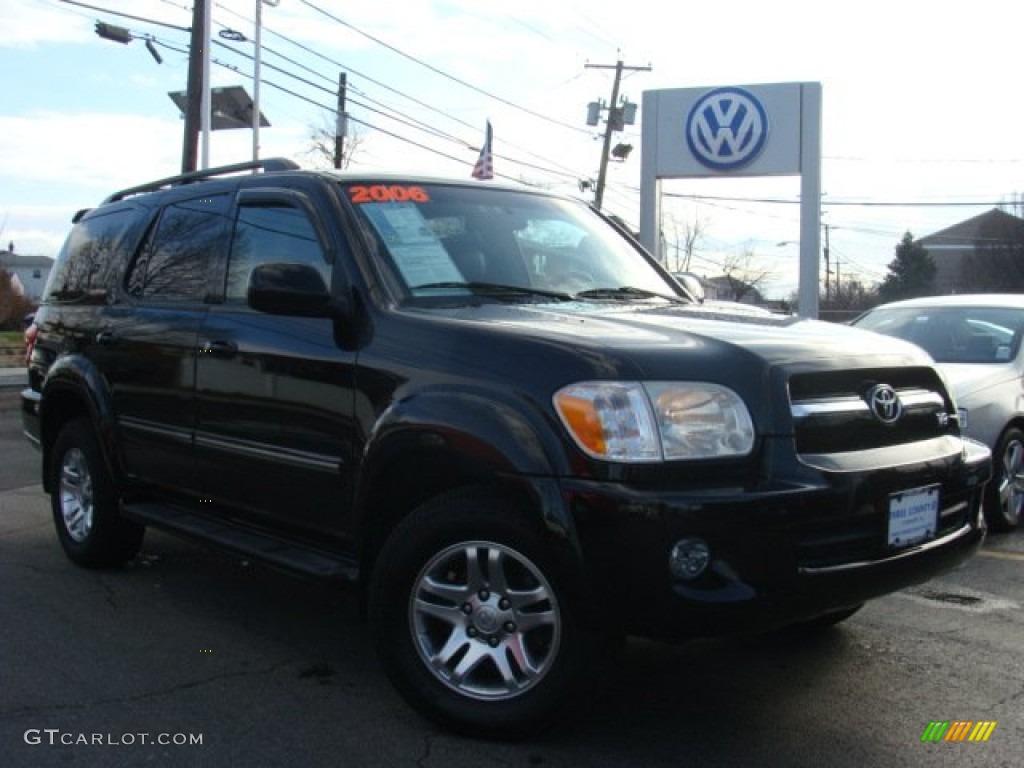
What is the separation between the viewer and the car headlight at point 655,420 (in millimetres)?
3004

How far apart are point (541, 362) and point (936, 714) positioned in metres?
1.90

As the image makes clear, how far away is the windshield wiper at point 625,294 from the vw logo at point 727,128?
10.7m

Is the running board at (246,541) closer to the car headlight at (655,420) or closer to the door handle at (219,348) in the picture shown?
the door handle at (219,348)

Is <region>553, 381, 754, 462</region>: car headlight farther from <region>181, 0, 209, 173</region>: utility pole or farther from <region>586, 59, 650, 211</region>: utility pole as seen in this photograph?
<region>586, 59, 650, 211</region>: utility pole

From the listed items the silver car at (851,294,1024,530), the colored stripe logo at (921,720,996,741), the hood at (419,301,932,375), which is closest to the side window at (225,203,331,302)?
the hood at (419,301,932,375)

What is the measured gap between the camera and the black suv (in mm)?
2989

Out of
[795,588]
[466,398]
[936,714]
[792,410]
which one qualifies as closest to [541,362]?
[466,398]

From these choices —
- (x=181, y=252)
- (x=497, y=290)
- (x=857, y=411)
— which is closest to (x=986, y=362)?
(x=857, y=411)

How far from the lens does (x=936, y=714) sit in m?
3.57

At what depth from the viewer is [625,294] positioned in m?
4.43

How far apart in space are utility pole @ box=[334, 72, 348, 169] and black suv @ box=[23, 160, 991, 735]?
27.4m

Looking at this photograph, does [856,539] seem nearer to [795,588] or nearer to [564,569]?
[795,588]

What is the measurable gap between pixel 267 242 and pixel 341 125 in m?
29.2

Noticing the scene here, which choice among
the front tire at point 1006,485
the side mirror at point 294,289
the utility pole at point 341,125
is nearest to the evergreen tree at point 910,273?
the utility pole at point 341,125
